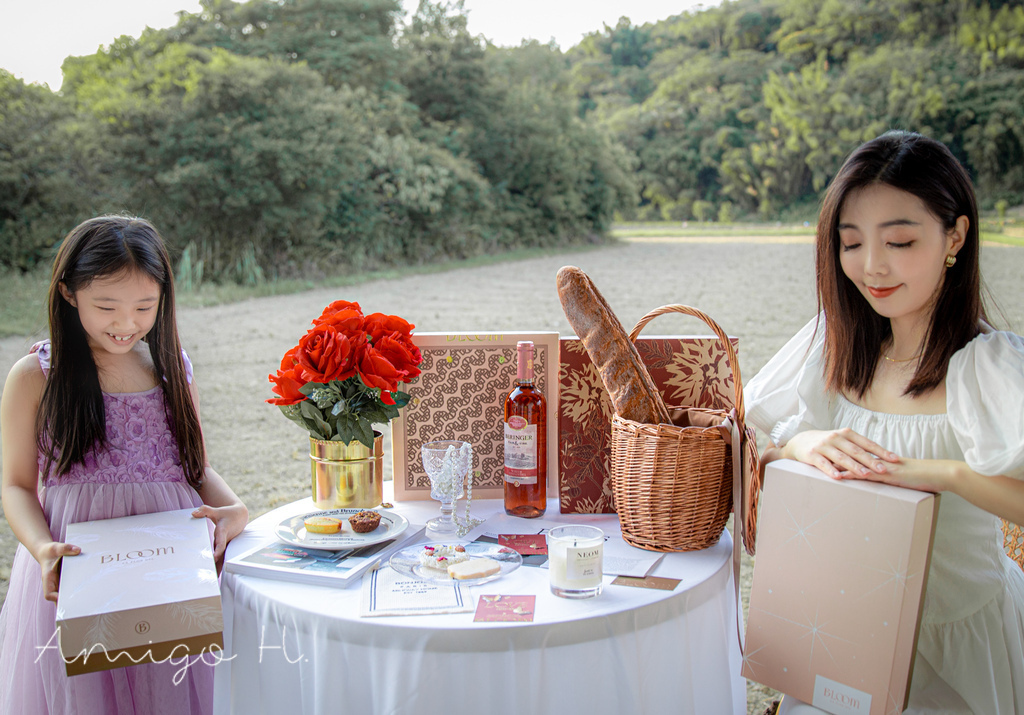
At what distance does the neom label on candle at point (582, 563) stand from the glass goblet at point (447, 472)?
1.01 feet

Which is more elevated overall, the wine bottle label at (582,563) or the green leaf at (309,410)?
the green leaf at (309,410)

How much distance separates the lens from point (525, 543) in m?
1.28

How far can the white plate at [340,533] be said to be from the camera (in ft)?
4.01

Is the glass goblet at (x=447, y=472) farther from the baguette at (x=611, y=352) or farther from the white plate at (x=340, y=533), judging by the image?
the baguette at (x=611, y=352)

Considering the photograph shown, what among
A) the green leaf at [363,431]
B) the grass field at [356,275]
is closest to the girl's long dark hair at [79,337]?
the green leaf at [363,431]

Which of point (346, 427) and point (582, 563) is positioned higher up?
point (346, 427)

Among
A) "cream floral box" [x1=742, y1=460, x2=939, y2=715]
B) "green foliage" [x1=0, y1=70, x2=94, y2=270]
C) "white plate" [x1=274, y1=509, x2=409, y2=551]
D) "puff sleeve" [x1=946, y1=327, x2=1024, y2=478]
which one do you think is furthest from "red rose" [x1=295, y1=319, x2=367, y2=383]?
"green foliage" [x1=0, y1=70, x2=94, y2=270]

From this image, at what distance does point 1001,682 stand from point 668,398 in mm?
709

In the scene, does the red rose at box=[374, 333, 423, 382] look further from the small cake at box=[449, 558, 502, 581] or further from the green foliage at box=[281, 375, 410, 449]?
the small cake at box=[449, 558, 502, 581]

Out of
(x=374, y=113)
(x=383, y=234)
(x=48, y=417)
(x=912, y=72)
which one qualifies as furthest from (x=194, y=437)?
(x=912, y=72)

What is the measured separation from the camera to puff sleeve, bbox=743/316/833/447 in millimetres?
1410

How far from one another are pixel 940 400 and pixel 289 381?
44.5 inches

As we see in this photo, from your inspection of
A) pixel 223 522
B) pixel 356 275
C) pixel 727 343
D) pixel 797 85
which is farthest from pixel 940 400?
pixel 797 85

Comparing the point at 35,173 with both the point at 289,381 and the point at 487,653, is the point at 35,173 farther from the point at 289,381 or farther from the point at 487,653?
the point at 487,653
